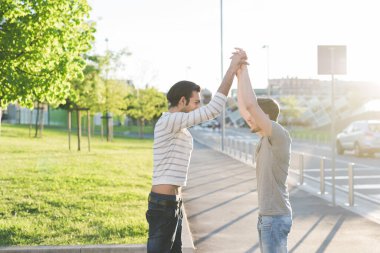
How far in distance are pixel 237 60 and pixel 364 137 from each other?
22018 mm

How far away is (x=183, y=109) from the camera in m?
3.96

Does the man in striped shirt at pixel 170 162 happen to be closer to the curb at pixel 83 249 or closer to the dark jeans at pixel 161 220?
the dark jeans at pixel 161 220

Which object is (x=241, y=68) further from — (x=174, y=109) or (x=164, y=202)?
(x=164, y=202)

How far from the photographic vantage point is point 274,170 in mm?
3752

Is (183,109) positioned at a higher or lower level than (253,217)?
higher

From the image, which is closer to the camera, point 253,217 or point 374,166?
point 253,217

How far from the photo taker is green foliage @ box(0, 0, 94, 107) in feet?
33.9

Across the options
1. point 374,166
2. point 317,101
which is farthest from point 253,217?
point 317,101

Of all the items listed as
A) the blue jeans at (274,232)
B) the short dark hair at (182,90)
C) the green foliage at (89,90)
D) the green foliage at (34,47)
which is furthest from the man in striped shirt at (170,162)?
the green foliage at (89,90)

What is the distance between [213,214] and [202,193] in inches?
119

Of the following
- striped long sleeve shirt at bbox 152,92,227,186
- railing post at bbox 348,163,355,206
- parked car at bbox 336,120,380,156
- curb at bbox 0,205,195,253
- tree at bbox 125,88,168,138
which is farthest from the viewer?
tree at bbox 125,88,168,138

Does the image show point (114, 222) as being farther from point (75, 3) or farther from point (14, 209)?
point (75, 3)

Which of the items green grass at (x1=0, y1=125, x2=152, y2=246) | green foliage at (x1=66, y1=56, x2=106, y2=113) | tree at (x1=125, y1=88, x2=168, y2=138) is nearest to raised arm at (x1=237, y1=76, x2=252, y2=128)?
green grass at (x1=0, y1=125, x2=152, y2=246)

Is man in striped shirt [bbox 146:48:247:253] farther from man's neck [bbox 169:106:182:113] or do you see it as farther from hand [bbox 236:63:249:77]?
hand [bbox 236:63:249:77]
